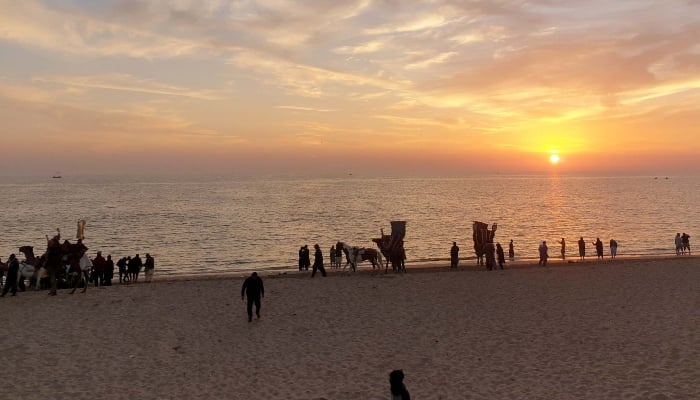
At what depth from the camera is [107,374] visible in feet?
40.9

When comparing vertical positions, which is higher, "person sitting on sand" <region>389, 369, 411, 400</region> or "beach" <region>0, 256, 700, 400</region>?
"person sitting on sand" <region>389, 369, 411, 400</region>

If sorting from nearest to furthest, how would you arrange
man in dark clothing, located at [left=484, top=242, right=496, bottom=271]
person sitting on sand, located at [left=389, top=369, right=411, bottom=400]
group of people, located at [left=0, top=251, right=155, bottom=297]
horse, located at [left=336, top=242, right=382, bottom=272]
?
1. person sitting on sand, located at [left=389, top=369, right=411, bottom=400]
2. group of people, located at [left=0, top=251, right=155, bottom=297]
3. horse, located at [left=336, top=242, right=382, bottom=272]
4. man in dark clothing, located at [left=484, top=242, right=496, bottom=271]

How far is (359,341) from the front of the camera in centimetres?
1512

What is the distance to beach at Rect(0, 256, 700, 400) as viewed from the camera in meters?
11.6

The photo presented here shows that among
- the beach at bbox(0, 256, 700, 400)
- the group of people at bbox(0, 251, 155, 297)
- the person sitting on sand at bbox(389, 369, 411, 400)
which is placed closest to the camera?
the person sitting on sand at bbox(389, 369, 411, 400)

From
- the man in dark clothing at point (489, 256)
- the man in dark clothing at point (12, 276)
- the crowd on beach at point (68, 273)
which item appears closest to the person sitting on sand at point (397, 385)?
the crowd on beach at point (68, 273)

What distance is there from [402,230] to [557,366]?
1555cm

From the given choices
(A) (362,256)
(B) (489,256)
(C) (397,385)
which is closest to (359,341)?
(C) (397,385)

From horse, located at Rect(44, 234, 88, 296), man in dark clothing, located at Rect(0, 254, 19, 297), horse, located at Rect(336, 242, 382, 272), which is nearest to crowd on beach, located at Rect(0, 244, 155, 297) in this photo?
man in dark clothing, located at Rect(0, 254, 19, 297)

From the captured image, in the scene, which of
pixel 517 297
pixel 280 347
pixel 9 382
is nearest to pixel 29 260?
pixel 9 382

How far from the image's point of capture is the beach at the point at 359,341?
1160 cm

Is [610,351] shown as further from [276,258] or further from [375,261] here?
[276,258]

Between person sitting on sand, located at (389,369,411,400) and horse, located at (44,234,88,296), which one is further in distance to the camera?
horse, located at (44,234,88,296)

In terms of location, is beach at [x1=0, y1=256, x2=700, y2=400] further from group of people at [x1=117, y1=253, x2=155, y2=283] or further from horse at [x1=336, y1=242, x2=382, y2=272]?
horse at [x1=336, y1=242, x2=382, y2=272]
